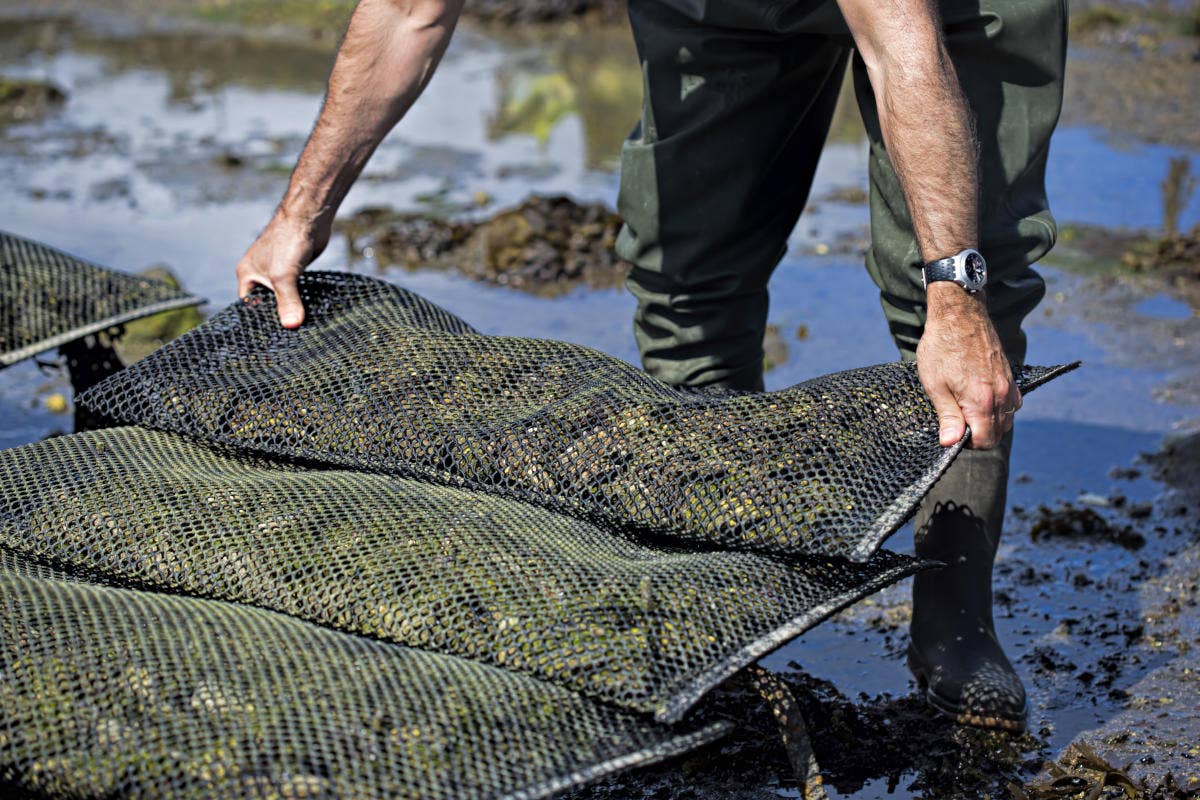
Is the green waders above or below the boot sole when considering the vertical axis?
above

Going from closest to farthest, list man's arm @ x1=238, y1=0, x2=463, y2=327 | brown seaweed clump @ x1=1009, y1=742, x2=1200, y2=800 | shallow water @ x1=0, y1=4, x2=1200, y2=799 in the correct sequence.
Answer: brown seaweed clump @ x1=1009, y1=742, x2=1200, y2=800
man's arm @ x1=238, y1=0, x2=463, y2=327
shallow water @ x1=0, y1=4, x2=1200, y2=799

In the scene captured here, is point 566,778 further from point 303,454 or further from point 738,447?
point 303,454

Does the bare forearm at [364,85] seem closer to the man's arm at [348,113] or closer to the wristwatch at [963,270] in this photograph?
the man's arm at [348,113]

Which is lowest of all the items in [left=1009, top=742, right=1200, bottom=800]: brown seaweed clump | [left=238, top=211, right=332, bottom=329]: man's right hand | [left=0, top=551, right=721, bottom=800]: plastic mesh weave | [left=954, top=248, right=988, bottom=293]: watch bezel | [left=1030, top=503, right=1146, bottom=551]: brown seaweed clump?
[left=1030, top=503, right=1146, bottom=551]: brown seaweed clump

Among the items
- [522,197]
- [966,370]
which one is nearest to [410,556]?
[966,370]

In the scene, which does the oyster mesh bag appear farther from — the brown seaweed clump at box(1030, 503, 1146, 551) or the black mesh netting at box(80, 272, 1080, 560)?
the brown seaweed clump at box(1030, 503, 1146, 551)

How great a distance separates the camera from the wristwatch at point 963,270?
6.98ft

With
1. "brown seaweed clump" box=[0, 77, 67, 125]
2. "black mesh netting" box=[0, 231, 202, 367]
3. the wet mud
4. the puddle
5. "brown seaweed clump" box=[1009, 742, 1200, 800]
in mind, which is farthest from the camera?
"brown seaweed clump" box=[0, 77, 67, 125]

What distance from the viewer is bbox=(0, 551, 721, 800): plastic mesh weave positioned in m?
1.69

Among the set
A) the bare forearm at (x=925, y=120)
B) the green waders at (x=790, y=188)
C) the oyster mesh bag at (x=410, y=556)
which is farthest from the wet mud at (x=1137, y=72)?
the oyster mesh bag at (x=410, y=556)

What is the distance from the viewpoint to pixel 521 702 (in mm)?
1807

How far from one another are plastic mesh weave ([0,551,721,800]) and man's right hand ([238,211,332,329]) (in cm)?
95

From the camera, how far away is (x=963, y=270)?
6.98 feet

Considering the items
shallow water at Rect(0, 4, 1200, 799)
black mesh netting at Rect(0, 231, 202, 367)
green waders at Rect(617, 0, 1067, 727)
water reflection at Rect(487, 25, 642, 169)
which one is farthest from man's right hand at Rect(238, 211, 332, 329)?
water reflection at Rect(487, 25, 642, 169)
